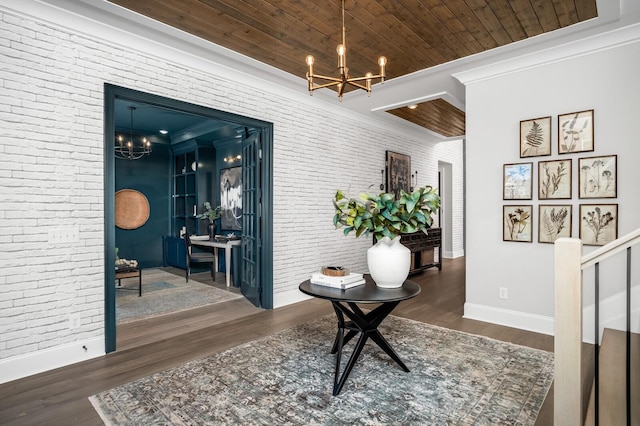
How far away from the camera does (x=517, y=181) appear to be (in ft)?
12.1

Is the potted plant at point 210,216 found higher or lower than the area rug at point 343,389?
higher

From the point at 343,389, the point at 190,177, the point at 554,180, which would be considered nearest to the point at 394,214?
the point at 343,389

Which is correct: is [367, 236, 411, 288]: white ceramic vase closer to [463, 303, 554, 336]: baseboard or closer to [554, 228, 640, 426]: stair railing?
[554, 228, 640, 426]: stair railing

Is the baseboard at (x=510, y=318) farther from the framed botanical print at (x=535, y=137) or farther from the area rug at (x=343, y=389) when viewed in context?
the framed botanical print at (x=535, y=137)

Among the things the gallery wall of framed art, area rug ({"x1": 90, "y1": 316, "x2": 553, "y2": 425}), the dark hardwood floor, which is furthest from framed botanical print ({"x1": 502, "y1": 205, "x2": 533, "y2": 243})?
area rug ({"x1": 90, "y1": 316, "x2": 553, "y2": 425})

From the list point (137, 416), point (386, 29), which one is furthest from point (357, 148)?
point (137, 416)

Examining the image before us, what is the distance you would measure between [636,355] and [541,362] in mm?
760

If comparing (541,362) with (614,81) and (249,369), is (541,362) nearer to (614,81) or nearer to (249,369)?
(249,369)

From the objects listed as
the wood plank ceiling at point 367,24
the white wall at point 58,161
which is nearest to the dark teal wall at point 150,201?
the white wall at point 58,161

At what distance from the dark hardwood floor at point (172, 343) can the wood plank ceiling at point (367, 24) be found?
2.83 meters

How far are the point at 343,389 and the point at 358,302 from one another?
635 millimetres

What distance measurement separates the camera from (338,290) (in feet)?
8.26

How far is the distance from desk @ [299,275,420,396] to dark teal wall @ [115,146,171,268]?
581 centimetres

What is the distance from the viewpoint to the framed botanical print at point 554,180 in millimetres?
3377
